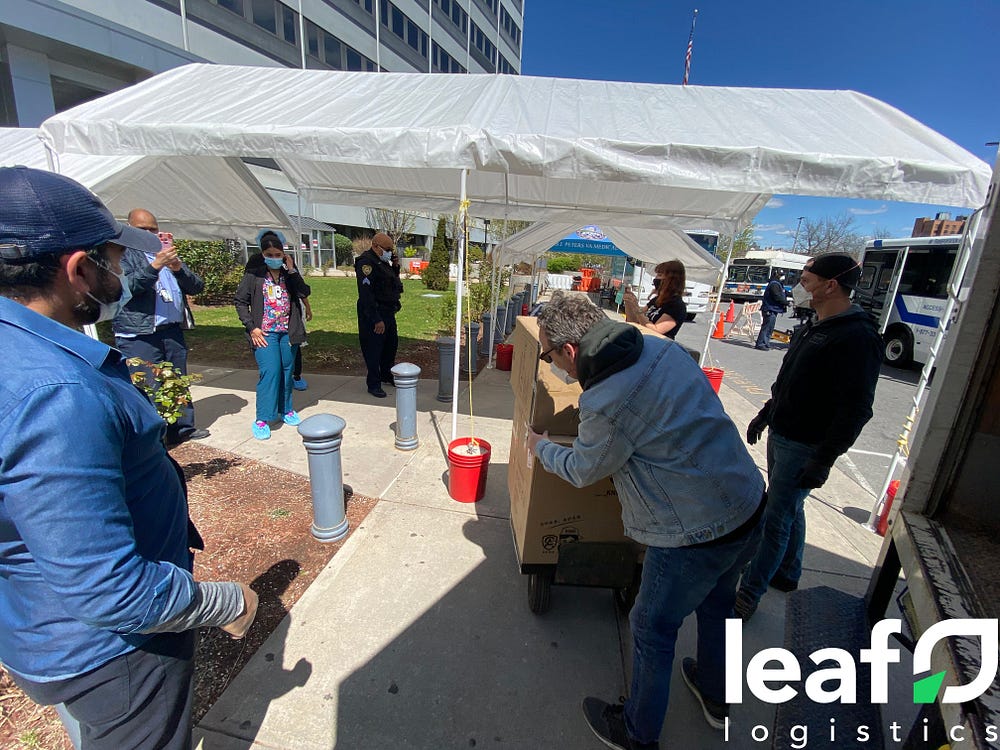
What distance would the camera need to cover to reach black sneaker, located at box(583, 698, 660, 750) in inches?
71.1

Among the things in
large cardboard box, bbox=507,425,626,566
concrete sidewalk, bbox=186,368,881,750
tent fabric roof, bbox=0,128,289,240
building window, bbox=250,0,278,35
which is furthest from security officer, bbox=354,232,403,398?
building window, bbox=250,0,278,35

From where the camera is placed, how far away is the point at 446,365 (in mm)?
5742

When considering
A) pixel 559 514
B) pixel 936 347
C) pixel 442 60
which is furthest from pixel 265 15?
pixel 936 347

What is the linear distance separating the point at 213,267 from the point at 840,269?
562 inches

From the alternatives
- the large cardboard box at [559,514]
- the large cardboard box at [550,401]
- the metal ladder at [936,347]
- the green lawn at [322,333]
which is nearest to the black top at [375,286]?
the green lawn at [322,333]

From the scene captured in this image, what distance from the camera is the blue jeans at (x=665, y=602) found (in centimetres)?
160

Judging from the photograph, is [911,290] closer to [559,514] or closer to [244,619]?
[559,514]

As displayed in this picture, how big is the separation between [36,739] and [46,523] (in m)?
1.80

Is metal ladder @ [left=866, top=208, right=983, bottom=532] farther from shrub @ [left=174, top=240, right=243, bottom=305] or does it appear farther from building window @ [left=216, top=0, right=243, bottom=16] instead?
building window @ [left=216, top=0, right=243, bottom=16]

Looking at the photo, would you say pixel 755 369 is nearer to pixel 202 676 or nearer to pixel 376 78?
pixel 376 78

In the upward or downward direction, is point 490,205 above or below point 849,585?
above

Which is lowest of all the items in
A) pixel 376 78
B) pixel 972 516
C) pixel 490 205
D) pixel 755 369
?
pixel 755 369

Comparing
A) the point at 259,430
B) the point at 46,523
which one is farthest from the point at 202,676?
the point at 259,430

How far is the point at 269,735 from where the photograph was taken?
1863 mm
